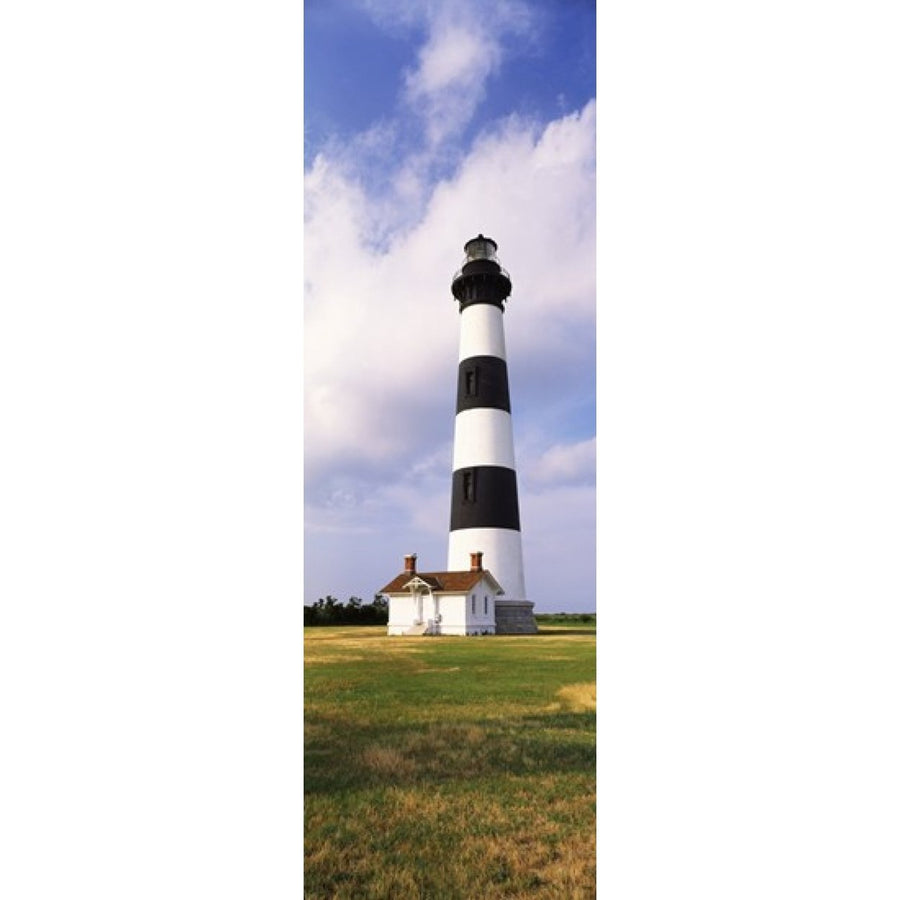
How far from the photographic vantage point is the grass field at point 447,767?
2260 millimetres

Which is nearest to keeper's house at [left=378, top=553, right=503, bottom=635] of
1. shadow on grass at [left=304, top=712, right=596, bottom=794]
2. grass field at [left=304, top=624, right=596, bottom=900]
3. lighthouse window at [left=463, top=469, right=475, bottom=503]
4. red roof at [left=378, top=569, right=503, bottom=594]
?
red roof at [left=378, top=569, right=503, bottom=594]

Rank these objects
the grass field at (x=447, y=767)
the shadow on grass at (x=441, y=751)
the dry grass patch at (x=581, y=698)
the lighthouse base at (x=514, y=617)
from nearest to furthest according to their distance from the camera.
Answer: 1. the grass field at (x=447, y=767)
2. the shadow on grass at (x=441, y=751)
3. the dry grass patch at (x=581, y=698)
4. the lighthouse base at (x=514, y=617)

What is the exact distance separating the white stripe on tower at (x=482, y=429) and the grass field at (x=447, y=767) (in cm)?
46

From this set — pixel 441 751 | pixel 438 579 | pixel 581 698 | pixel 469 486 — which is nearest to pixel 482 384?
pixel 469 486

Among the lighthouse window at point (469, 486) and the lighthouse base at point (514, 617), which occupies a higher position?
the lighthouse window at point (469, 486)

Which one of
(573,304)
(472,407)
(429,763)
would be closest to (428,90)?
(573,304)

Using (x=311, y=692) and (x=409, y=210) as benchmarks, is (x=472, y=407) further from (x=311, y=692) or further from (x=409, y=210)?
(x=311, y=692)

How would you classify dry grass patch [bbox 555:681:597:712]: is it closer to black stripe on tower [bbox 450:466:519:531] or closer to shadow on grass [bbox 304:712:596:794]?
shadow on grass [bbox 304:712:596:794]

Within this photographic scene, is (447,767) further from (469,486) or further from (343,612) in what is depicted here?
(469,486)

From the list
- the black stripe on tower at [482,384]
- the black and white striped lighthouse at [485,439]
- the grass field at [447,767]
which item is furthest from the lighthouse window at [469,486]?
the grass field at [447,767]

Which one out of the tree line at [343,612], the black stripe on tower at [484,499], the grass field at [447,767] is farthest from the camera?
the black stripe on tower at [484,499]

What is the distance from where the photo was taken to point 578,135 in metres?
3.13

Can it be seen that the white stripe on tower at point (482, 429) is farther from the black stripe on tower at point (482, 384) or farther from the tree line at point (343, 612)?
the tree line at point (343, 612)
